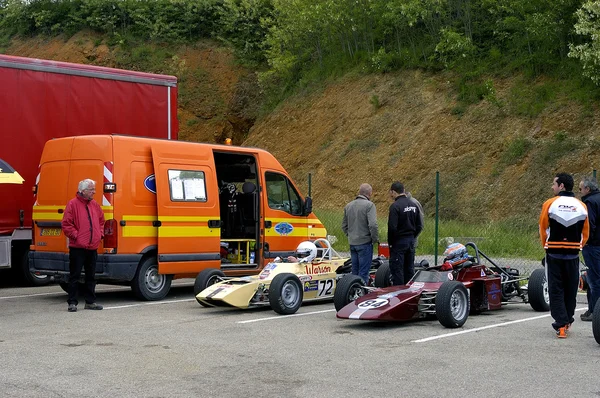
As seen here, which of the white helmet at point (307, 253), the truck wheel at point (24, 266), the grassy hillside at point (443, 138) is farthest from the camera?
the grassy hillside at point (443, 138)

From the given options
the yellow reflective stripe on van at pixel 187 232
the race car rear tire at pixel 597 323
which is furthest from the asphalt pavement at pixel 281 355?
the yellow reflective stripe on van at pixel 187 232

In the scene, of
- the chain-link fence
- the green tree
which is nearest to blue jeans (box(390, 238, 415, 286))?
the chain-link fence

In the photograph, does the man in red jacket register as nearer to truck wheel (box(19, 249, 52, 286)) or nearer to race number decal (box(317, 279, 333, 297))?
race number decal (box(317, 279, 333, 297))

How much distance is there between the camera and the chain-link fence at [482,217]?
1992 cm

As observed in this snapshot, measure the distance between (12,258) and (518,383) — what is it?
11.0 metres

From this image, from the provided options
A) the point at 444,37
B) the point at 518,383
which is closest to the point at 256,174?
Answer: the point at 518,383

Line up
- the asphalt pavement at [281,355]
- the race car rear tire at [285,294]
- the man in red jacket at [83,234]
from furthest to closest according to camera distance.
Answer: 1. the man in red jacket at [83,234]
2. the race car rear tire at [285,294]
3. the asphalt pavement at [281,355]

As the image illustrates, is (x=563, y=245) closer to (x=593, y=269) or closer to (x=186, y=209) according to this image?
(x=593, y=269)

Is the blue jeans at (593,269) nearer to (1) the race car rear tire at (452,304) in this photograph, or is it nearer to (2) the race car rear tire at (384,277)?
(1) the race car rear tire at (452,304)

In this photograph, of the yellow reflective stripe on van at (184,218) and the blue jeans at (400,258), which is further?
the yellow reflective stripe on van at (184,218)

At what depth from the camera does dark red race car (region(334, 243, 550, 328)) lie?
416 inches

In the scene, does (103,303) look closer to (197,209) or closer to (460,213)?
(197,209)

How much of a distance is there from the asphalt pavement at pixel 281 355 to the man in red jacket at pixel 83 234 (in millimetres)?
453

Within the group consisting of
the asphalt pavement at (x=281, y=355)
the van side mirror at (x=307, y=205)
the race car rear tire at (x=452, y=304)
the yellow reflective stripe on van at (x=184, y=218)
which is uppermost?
the van side mirror at (x=307, y=205)
